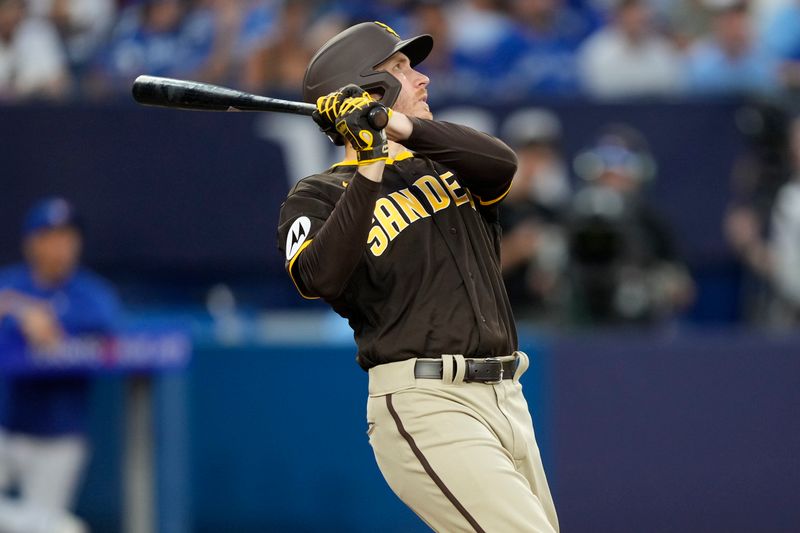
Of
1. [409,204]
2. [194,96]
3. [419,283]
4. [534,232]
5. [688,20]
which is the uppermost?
[688,20]

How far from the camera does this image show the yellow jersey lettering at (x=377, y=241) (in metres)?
3.79

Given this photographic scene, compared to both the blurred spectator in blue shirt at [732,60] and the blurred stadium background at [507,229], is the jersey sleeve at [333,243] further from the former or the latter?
the blurred spectator in blue shirt at [732,60]

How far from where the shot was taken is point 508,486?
363cm

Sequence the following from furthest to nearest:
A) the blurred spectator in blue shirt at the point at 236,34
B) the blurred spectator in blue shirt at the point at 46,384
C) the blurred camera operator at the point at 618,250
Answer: the blurred spectator in blue shirt at the point at 236,34 < the blurred camera operator at the point at 618,250 < the blurred spectator in blue shirt at the point at 46,384

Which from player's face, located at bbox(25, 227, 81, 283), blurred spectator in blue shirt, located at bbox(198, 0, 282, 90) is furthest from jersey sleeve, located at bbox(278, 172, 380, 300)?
blurred spectator in blue shirt, located at bbox(198, 0, 282, 90)

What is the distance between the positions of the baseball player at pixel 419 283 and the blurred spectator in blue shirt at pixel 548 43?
4.99 m

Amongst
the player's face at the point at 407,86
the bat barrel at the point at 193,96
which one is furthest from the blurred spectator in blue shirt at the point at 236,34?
the player's face at the point at 407,86

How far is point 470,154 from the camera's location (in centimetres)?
384

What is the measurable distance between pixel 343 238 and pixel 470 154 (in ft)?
1.64

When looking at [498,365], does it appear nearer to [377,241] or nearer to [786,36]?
[377,241]

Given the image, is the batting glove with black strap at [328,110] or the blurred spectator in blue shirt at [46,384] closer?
the batting glove with black strap at [328,110]

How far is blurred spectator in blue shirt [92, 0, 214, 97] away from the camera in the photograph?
9.16 m

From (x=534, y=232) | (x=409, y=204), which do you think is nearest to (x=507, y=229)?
(x=534, y=232)

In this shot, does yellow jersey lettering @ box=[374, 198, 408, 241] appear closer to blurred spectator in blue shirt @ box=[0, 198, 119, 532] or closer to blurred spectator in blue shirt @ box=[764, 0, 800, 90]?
blurred spectator in blue shirt @ box=[0, 198, 119, 532]
